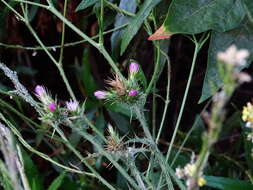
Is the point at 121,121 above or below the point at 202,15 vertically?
below

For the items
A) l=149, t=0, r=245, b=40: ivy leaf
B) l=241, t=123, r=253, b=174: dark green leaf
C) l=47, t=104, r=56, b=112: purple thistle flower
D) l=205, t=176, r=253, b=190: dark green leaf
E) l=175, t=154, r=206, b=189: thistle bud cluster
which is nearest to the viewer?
l=175, t=154, r=206, b=189: thistle bud cluster

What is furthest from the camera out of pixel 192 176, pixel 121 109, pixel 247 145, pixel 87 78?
pixel 87 78

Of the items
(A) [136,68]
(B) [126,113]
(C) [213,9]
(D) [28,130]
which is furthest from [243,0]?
(D) [28,130]

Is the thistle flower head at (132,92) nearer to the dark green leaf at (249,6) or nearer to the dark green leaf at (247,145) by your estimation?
the dark green leaf at (249,6)

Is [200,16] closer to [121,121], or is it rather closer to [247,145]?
[247,145]

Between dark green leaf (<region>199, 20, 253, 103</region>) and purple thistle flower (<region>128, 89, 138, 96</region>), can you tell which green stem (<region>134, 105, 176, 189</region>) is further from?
dark green leaf (<region>199, 20, 253, 103</region>)

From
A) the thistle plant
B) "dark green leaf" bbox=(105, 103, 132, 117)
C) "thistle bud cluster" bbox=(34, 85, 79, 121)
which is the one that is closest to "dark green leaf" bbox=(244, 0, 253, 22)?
the thistle plant

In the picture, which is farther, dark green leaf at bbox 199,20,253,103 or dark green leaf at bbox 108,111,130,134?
dark green leaf at bbox 108,111,130,134

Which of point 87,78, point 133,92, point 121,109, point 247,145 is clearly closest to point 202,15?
point 133,92
